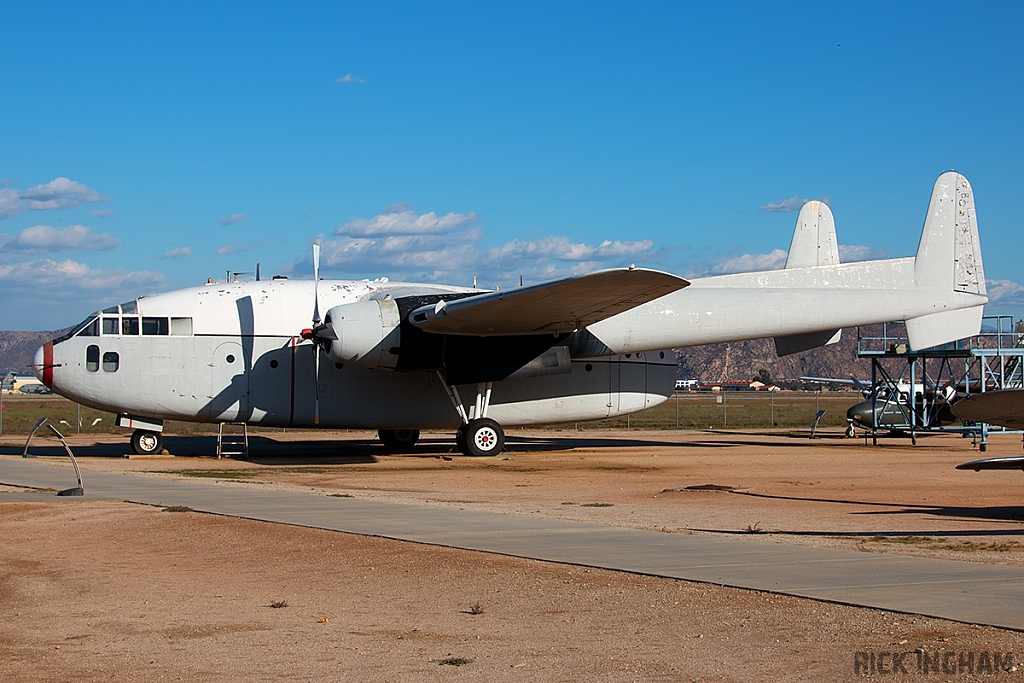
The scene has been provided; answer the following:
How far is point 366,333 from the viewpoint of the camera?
912 inches

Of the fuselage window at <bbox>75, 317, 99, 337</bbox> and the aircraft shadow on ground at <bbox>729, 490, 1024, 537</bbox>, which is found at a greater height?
the fuselage window at <bbox>75, 317, 99, 337</bbox>

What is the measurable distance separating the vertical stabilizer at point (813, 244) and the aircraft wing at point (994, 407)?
2061 centimetres

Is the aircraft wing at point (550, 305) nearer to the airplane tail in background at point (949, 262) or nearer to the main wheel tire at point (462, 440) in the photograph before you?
the main wheel tire at point (462, 440)

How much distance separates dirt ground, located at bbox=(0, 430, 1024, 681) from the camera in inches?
243

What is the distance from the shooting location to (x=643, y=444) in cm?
3272

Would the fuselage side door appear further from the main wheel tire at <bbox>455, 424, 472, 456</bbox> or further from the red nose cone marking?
the main wheel tire at <bbox>455, 424, 472, 456</bbox>

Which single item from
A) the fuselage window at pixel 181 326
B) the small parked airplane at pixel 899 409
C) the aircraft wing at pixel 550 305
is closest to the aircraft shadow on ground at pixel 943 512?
the aircraft wing at pixel 550 305

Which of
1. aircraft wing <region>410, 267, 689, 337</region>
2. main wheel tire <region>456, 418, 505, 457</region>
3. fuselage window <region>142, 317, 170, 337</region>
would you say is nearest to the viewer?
aircraft wing <region>410, 267, 689, 337</region>

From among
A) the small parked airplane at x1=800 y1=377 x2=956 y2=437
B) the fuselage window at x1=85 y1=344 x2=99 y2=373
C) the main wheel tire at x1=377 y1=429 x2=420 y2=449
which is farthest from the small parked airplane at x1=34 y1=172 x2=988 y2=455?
the small parked airplane at x1=800 y1=377 x2=956 y2=437

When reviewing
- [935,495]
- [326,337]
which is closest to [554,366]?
[326,337]

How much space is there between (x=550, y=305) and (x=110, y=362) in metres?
10.4

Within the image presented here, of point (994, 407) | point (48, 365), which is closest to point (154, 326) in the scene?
point (48, 365)

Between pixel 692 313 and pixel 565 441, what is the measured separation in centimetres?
1002

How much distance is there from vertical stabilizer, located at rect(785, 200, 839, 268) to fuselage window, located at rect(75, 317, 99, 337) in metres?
18.5
